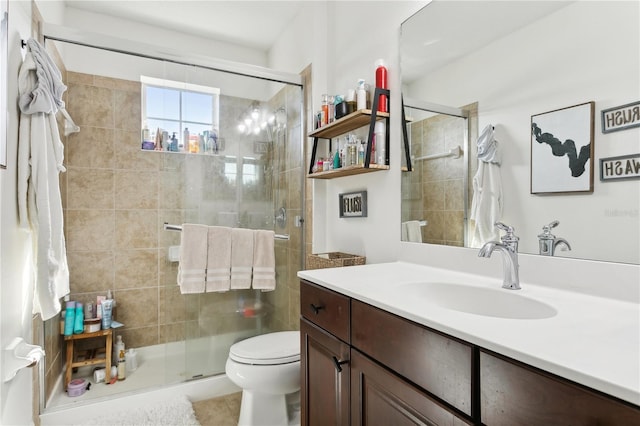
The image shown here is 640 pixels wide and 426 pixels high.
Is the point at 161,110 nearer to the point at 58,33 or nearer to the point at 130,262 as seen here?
the point at 58,33

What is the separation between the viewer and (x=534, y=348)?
56 cm

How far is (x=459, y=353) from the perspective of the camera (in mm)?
667

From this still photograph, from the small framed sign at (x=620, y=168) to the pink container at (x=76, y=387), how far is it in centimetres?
271

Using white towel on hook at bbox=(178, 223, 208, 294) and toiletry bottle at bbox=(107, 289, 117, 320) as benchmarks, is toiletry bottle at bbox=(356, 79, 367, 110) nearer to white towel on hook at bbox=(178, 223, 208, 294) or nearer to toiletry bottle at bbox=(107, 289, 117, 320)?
white towel on hook at bbox=(178, 223, 208, 294)

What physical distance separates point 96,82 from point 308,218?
1.84 metres

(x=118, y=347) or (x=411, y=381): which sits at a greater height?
(x=411, y=381)

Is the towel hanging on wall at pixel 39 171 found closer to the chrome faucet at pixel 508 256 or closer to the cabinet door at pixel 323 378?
the cabinet door at pixel 323 378

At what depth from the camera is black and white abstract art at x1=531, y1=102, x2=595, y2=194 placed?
93 centimetres

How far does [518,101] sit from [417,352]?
0.88 m

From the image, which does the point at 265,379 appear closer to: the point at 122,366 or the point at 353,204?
the point at 353,204

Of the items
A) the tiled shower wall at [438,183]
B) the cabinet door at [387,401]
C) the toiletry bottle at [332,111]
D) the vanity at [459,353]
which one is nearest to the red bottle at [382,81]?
the tiled shower wall at [438,183]

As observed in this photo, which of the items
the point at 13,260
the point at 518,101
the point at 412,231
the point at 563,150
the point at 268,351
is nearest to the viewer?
the point at 563,150

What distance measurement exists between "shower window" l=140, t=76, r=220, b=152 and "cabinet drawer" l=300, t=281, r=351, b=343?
1374 millimetres

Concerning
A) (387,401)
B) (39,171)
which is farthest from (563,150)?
(39,171)
